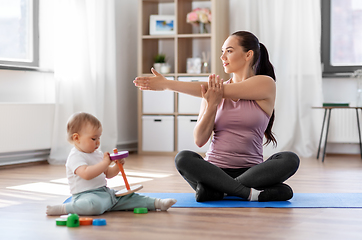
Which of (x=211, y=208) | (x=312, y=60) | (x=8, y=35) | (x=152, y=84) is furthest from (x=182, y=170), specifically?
(x=312, y=60)

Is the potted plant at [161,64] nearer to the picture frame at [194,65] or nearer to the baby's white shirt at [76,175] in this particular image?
the picture frame at [194,65]

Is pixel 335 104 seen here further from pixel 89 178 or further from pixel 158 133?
pixel 89 178

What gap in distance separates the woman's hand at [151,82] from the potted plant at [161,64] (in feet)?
8.67

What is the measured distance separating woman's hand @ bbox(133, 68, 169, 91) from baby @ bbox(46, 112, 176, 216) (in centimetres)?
23

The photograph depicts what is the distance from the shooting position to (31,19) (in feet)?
12.8

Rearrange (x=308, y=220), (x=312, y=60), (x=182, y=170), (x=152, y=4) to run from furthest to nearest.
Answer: (x=152, y=4) → (x=312, y=60) → (x=182, y=170) → (x=308, y=220)

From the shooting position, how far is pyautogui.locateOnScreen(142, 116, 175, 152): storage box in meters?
4.47

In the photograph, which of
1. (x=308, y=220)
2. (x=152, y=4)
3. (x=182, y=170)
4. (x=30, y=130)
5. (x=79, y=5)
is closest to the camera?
(x=308, y=220)

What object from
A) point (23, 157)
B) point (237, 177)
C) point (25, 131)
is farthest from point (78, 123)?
point (23, 157)

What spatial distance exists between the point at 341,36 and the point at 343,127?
0.87m

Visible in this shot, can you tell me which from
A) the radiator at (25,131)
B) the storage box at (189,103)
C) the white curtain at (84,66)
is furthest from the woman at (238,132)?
the storage box at (189,103)

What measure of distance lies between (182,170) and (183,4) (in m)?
2.86

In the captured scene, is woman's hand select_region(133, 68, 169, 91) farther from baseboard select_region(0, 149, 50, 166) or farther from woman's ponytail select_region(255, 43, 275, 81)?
baseboard select_region(0, 149, 50, 166)

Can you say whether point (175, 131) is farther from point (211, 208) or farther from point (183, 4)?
point (211, 208)
